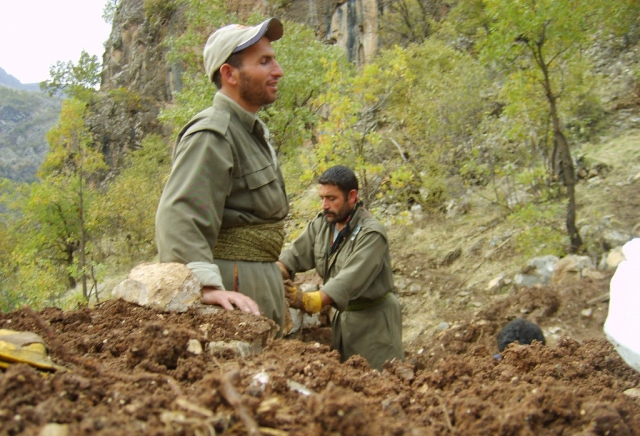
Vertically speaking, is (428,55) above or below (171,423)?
above

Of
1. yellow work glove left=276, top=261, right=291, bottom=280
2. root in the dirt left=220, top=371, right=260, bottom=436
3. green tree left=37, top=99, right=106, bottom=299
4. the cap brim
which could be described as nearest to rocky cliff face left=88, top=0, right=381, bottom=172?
green tree left=37, top=99, right=106, bottom=299

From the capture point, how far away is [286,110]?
31.1 ft

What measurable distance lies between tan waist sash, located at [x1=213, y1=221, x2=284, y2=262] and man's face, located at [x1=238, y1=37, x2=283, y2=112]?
0.56 metres

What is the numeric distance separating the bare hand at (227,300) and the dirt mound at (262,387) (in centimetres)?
10

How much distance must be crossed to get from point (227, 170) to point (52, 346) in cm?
98

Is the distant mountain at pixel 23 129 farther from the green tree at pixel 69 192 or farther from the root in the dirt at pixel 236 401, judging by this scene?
the root in the dirt at pixel 236 401

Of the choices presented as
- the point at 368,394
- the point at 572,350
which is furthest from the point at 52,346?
the point at 572,350

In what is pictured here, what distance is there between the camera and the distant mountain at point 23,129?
79.9 m

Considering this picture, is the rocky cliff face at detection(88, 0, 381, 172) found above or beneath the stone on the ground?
above

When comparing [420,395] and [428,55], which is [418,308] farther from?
[428,55]

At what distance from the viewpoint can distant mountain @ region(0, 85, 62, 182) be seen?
7994 centimetres

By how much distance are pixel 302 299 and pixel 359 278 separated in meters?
0.44

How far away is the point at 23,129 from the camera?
309ft

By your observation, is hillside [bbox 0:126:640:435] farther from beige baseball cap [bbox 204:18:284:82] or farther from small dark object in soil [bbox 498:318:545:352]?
small dark object in soil [bbox 498:318:545:352]
